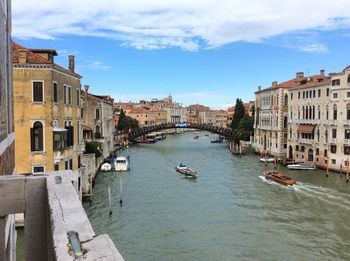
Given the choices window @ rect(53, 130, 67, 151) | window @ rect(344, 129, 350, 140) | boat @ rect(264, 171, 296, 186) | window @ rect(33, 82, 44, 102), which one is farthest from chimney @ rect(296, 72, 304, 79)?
window @ rect(33, 82, 44, 102)

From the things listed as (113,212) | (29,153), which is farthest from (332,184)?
(29,153)

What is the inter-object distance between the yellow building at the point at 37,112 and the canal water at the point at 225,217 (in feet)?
9.64

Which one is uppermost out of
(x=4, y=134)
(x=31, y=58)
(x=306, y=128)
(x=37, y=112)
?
(x=31, y=58)

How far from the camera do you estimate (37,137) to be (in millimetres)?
12938

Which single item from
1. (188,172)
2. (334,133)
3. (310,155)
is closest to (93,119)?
(188,172)

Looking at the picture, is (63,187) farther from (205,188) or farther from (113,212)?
(205,188)

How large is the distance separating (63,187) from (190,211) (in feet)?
42.3

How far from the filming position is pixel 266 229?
1371 centimetres

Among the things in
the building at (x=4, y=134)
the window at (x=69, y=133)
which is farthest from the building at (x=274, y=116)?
the building at (x=4, y=134)

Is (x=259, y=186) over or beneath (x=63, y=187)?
beneath

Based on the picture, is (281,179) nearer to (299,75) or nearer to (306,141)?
(306,141)

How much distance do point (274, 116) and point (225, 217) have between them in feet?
77.7

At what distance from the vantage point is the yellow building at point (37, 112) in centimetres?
1261

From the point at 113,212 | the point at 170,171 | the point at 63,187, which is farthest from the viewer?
the point at 170,171
